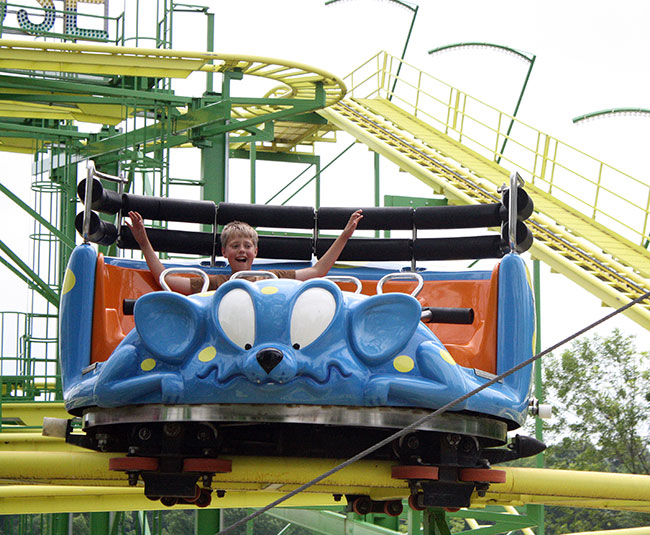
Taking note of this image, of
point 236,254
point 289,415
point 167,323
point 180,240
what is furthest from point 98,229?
point 289,415

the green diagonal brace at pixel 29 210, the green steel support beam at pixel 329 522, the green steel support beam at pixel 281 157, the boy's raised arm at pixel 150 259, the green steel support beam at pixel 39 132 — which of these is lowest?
the green steel support beam at pixel 329 522

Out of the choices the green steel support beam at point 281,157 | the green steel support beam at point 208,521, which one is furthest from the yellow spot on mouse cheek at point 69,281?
the green steel support beam at point 281,157

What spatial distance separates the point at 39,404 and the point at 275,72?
3965 millimetres

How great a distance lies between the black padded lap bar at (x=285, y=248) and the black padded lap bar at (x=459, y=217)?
20.2 inches

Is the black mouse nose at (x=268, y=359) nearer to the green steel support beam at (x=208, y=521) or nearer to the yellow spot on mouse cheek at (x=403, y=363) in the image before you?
the yellow spot on mouse cheek at (x=403, y=363)

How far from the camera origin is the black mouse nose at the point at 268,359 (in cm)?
306

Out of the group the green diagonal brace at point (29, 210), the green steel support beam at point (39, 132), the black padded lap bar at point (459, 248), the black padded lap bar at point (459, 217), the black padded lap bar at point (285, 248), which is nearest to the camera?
the black padded lap bar at point (459, 217)

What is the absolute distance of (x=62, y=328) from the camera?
3.79 meters

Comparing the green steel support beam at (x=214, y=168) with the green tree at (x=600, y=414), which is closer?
the green steel support beam at (x=214, y=168)

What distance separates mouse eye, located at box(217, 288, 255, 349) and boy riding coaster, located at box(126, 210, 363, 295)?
1.03 m

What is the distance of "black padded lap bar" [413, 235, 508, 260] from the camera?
15.7 feet

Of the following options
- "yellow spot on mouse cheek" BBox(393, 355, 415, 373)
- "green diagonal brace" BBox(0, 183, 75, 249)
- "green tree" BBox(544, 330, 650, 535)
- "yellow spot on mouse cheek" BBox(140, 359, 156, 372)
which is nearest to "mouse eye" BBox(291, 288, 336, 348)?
"yellow spot on mouse cheek" BBox(393, 355, 415, 373)

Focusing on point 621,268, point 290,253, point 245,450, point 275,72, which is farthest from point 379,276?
point 621,268

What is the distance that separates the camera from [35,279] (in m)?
11.8
